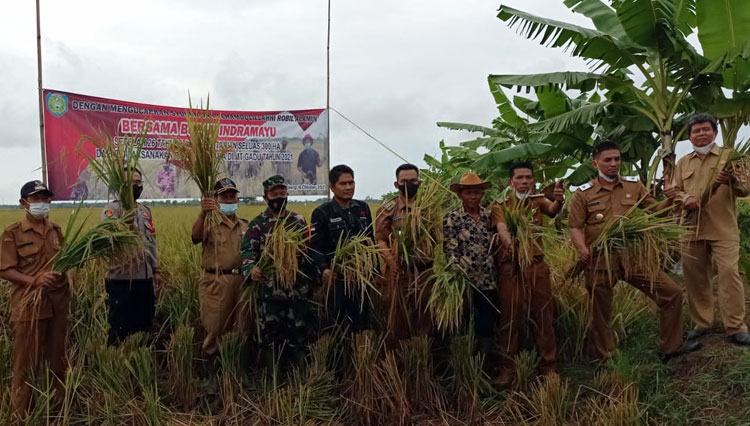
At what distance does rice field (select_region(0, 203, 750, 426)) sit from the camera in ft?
10.5

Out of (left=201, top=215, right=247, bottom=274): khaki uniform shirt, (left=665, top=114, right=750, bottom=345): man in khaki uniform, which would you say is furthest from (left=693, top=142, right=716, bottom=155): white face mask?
(left=201, top=215, right=247, bottom=274): khaki uniform shirt

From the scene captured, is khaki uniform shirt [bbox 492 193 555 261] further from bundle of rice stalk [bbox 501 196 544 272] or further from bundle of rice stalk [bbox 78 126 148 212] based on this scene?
bundle of rice stalk [bbox 78 126 148 212]

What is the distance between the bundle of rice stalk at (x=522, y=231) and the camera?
3424 mm

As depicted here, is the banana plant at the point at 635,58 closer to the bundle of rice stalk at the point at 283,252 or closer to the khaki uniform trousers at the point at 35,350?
the bundle of rice stalk at the point at 283,252

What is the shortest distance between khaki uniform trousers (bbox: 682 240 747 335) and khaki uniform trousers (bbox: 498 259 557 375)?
3.37ft

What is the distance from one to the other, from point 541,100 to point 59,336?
6983 millimetres

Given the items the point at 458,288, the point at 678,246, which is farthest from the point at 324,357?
the point at 678,246

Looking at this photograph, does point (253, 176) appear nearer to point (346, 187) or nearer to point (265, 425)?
point (346, 187)

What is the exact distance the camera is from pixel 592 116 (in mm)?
6590

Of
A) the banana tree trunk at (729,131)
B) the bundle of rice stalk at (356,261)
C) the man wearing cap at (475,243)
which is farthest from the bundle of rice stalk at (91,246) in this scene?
the banana tree trunk at (729,131)

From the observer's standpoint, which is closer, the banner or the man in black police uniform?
the man in black police uniform

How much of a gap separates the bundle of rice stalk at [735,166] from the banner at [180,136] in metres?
5.22

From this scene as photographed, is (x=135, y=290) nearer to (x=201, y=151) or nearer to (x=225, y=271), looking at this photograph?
(x=225, y=271)

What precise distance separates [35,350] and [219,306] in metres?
1.19
